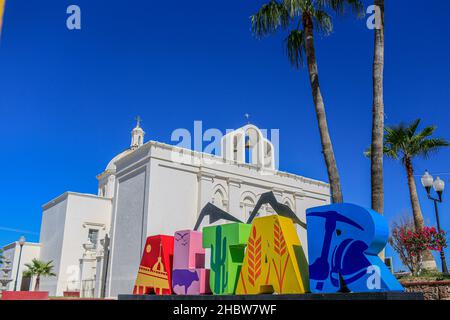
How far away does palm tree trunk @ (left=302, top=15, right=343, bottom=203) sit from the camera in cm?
1229

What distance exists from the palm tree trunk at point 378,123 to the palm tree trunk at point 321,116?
1.19m

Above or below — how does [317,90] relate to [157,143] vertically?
below

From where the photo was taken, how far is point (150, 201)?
22.4 m

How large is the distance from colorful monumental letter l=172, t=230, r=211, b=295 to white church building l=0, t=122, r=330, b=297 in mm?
10191

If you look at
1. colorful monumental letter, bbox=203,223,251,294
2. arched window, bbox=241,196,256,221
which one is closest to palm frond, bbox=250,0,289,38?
colorful monumental letter, bbox=203,223,251,294

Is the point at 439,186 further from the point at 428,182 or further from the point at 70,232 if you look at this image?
the point at 70,232

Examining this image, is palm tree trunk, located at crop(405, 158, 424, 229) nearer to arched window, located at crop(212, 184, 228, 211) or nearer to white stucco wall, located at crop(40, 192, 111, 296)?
arched window, located at crop(212, 184, 228, 211)

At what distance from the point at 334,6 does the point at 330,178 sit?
581 centimetres

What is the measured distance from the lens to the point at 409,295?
7492 mm

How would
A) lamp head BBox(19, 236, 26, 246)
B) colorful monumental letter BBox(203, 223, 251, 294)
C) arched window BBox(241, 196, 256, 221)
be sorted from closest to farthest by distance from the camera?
colorful monumental letter BBox(203, 223, 251, 294)
arched window BBox(241, 196, 256, 221)
lamp head BBox(19, 236, 26, 246)

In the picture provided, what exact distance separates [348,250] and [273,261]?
190 cm

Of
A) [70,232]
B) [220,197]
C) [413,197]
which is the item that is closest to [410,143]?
[413,197]
